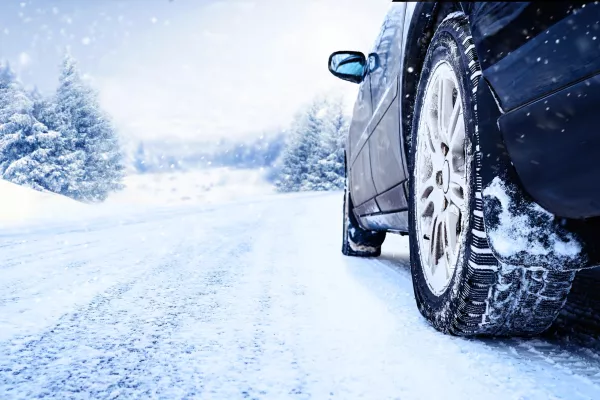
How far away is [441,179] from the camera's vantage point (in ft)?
5.38

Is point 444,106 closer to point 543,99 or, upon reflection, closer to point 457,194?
point 457,194

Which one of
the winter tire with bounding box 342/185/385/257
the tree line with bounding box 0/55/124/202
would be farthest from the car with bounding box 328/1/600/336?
the tree line with bounding box 0/55/124/202

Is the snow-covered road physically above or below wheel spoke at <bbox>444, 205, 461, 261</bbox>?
below

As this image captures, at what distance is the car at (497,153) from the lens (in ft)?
3.15

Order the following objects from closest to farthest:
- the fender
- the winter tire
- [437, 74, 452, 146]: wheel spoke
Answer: the fender → [437, 74, 452, 146]: wheel spoke → the winter tire

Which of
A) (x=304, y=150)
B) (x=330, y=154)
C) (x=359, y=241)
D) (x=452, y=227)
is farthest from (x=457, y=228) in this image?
(x=304, y=150)

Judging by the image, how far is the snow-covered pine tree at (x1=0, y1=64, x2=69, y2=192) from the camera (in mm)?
29734

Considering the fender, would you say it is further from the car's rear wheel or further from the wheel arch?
the wheel arch

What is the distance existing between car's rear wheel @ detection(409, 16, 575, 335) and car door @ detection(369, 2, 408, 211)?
280 millimetres

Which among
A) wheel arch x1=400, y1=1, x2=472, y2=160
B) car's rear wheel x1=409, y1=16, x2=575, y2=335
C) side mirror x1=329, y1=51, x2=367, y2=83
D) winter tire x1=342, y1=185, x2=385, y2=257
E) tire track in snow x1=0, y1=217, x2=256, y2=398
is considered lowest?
winter tire x1=342, y1=185, x2=385, y2=257

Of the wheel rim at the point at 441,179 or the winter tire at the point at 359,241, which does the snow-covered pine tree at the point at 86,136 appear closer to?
the winter tire at the point at 359,241

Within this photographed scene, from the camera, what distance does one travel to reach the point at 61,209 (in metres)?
13.7

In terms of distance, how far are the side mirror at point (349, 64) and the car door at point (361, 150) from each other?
75 millimetres

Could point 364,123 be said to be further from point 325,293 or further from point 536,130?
point 536,130
